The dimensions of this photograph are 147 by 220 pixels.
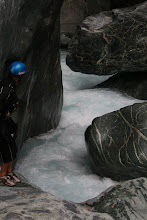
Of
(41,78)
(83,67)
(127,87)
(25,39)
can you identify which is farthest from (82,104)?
(25,39)

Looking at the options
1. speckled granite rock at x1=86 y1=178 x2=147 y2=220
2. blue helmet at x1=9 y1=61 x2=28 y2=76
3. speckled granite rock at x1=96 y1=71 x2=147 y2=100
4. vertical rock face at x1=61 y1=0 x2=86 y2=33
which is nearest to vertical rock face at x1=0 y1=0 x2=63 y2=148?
blue helmet at x1=9 y1=61 x2=28 y2=76

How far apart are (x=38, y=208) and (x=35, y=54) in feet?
7.36

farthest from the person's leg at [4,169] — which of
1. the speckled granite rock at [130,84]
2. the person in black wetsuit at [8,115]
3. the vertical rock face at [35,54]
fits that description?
the speckled granite rock at [130,84]

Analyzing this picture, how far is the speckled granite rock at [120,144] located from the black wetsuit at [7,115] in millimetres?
1088

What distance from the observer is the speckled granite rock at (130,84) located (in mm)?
6949

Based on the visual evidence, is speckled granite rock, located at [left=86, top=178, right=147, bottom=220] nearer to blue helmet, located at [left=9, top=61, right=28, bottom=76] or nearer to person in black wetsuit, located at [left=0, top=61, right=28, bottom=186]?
person in black wetsuit, located at [left=0, top=61, right=28, bottom=186]

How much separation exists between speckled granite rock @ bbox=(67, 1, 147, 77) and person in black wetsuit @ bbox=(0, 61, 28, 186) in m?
3.69

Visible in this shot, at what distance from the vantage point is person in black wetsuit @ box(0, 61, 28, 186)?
3.10 m

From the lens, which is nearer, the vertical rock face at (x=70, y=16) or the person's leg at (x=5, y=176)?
the person's leg at (x=5, y=176)

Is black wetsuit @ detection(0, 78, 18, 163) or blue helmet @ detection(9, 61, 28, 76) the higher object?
blue helmet @ detection(9, 61, 28, 76)

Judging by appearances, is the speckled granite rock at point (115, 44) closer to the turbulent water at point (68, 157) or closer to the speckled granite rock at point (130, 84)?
the speckled granite rock at point (130, 84)

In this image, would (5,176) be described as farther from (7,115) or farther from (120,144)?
(120,144)

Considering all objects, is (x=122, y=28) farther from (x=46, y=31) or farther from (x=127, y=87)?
(x=46, y=31)

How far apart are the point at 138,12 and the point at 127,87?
1607 mm
